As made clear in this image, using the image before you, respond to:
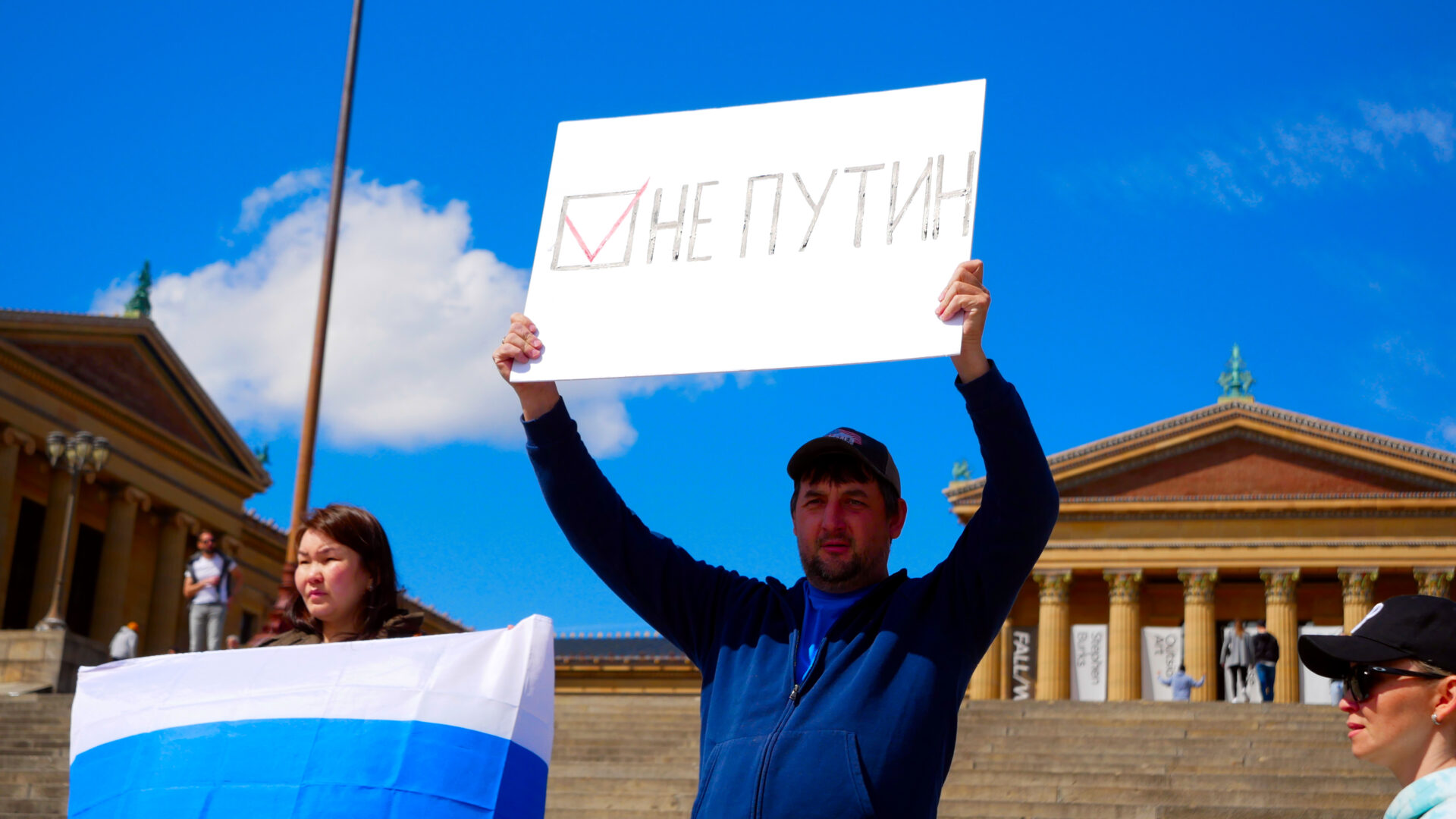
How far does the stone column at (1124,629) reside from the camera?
47.5m

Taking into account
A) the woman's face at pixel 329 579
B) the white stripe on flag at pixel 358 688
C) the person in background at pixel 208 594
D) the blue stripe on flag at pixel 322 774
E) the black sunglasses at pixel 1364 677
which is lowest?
the blue stripe on flag at pixel 322 774

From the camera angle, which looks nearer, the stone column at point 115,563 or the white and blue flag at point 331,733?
the white and blue flag at point 331,733

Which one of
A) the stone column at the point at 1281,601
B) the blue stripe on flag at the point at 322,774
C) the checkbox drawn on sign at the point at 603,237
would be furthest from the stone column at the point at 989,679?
the blue stripe on flag at the point at 322,774

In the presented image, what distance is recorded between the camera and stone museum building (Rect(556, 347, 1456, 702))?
4659cm

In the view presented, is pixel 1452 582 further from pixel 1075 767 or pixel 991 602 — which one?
pixel 991 602

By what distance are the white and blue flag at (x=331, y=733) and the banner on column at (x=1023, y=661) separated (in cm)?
4612

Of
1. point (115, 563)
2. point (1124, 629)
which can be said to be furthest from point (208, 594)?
point (1124, 629)

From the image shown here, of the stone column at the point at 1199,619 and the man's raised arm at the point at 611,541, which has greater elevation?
the stone column at the point at 1199,619

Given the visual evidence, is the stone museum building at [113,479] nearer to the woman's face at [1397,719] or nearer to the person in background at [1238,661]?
the person in background at [1238,661]

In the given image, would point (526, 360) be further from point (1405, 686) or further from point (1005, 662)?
point (1005, 662)

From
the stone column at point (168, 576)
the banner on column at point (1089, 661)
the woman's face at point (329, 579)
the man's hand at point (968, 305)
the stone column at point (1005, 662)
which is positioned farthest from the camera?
the stone column at point (1005, 662)

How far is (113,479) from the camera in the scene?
126ft

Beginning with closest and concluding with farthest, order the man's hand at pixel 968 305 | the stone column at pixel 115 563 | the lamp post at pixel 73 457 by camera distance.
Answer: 1. the man's hand at pixel 968 305
2. the lamp post at pixel 73 457
3. the stone column at pixel 115 563

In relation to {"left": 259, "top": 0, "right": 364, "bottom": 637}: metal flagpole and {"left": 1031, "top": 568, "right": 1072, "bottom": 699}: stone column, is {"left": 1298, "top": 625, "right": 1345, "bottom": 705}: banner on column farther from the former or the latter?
{"left": 259, "top": 0, "right": 364, "bottom": 637}: metal flagpole
